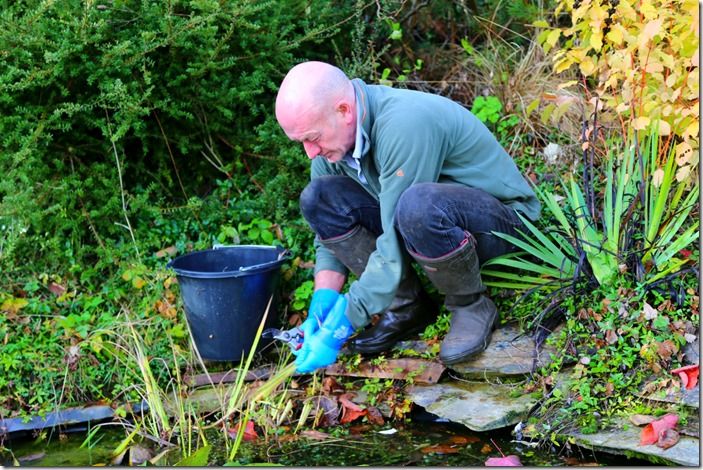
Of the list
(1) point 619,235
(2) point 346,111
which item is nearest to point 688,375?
(1) point 619,235

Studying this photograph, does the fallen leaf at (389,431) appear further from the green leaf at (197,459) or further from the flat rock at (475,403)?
the green leaf at (197,459)

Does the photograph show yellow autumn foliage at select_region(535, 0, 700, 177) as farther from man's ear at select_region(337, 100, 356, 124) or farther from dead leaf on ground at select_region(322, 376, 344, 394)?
dead leaf on ground at select_region(322, 376, 344, 394)

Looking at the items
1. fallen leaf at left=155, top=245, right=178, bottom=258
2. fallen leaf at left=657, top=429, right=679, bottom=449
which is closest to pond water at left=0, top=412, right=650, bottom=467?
fallen leaf at left=657, top=429, right=679, bottom=449

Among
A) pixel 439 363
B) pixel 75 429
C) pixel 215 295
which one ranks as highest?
pixel 215 295

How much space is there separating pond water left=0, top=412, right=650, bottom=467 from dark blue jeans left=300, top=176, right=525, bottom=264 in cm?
71

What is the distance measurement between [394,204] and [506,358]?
80 cm

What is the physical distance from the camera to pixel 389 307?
3.55m

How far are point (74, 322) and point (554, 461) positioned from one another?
2303mm

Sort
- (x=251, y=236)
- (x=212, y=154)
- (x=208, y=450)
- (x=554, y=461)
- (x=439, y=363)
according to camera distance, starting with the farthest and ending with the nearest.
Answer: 1. (x=212, y=154)
2. (x=251, y=236)
3. (x=439, y=363)
4. (x=208, y=450)
5. (x=554, y=461)

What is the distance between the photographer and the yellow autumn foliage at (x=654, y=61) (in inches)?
120

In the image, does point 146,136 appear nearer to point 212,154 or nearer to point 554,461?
point 212,154

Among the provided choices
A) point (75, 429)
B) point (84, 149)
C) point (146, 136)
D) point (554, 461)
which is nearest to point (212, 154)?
point (146, 136)

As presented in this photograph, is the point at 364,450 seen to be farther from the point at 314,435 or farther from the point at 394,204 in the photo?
the point at 394,204

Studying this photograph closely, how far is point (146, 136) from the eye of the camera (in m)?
4.36
